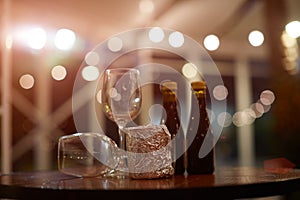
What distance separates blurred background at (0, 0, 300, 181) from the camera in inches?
87.7

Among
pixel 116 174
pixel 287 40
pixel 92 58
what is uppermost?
pixel 92 58

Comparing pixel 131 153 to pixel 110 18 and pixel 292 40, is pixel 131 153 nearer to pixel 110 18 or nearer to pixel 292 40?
pixel 292 40

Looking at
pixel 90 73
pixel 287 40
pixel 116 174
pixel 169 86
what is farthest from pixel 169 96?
pixel 90 73

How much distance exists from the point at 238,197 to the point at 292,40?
190 cm

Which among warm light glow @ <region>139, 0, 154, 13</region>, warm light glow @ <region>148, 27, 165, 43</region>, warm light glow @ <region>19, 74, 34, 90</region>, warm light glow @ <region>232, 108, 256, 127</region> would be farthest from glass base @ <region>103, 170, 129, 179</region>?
warm light glow @ <region>232, 108, 256, 127</region>

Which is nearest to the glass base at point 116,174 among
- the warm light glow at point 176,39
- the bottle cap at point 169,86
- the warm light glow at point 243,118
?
the bottle cap at point 169,86

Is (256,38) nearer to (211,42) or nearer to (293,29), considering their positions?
(211,42)

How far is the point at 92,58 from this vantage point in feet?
10.9

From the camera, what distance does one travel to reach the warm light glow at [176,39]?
3357 mm

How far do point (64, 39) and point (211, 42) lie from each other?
138 cm

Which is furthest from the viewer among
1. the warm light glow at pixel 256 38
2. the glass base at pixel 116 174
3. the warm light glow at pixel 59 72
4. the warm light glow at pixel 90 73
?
the warm light glow at pixel 256 38

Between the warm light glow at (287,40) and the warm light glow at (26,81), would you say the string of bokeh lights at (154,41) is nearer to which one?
the warm light glow at (26,81)

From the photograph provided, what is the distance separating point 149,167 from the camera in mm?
859

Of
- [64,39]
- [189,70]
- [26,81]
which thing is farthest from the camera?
[189,70]
